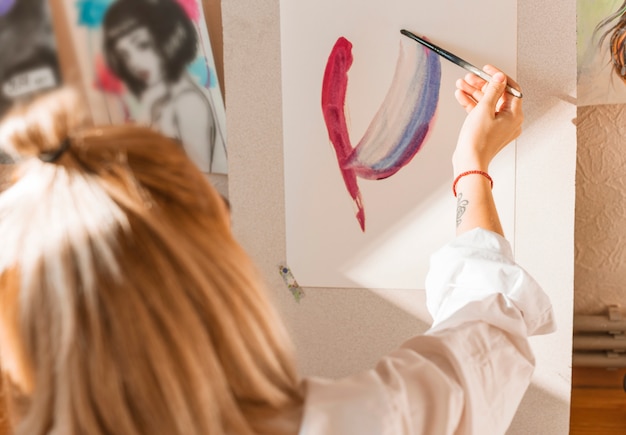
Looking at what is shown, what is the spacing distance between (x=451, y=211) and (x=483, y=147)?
0.68 ft

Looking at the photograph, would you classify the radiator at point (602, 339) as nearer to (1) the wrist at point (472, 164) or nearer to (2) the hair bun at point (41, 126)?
(1) the wrist at point (472, 164)

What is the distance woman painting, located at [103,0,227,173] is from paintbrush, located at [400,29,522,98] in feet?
1.46

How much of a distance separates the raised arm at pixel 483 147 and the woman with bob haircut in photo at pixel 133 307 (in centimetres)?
33

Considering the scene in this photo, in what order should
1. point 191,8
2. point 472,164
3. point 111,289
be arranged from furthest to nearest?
point 191,8, point 472,164, point 111,289

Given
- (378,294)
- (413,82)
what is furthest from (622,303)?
(413,82)

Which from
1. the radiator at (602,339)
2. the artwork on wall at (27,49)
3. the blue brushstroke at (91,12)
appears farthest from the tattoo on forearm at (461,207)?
the artwork on wall at (27,49)

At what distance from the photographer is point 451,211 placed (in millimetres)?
1074

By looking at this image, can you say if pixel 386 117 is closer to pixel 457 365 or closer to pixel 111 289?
pixel 457 365

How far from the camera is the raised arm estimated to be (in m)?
0.85

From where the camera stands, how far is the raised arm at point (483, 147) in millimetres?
854

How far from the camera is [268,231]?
120 cm

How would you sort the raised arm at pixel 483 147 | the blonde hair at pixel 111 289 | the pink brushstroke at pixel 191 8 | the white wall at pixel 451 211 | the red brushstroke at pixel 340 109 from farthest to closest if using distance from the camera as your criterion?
the pink brushstroke at pixel 191 8, the red brushstroke at pixel 340 109, the white wall at pixel 451 211, the raised arm at pixel 483 147, the blonde hair at pixel 111 289

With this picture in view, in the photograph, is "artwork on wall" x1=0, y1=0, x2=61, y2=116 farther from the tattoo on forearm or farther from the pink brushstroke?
the tattoo on forearm

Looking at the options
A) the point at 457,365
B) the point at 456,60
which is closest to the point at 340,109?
the point at 456,60
